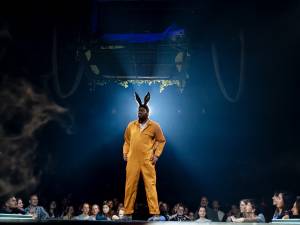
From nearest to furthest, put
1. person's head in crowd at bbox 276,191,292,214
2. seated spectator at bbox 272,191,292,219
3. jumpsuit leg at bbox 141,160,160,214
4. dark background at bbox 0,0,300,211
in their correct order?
jumpsuit leg at bbox 141,160,160,214, seated spectator at bbox 272,191,292,219, person's head in crowd at bbox 276,191,292,214, dark background at bbox 0,0,300,211

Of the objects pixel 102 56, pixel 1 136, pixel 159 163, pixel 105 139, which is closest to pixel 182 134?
pixel 159 163

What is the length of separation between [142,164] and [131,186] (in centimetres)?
42

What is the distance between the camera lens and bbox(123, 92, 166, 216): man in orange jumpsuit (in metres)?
7.02

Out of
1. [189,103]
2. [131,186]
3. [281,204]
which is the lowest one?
[281,204]

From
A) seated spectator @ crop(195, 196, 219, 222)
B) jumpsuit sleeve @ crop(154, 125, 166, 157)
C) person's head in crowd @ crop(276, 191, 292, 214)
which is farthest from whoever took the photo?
seated spectator @ crop(195, 196, 219, 222)

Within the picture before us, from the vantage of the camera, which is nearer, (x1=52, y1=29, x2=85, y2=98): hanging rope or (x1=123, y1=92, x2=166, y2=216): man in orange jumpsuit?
(x1=123, y1=92, x2=166, y2=216): man in orange jumpsuit

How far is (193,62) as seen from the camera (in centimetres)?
1426

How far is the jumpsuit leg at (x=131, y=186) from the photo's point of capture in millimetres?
7031

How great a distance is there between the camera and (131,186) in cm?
707

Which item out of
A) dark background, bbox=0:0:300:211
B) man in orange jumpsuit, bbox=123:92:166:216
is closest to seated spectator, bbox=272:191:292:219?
man in orange jumpsuit, bbox=123:92:166:216

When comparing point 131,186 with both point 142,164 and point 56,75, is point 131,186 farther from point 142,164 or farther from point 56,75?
point 56,75

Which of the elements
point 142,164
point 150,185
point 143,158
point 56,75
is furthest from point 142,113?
point 56,75

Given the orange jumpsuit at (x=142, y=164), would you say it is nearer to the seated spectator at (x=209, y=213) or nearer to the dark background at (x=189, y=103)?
the dark background at (x=189, y=103)

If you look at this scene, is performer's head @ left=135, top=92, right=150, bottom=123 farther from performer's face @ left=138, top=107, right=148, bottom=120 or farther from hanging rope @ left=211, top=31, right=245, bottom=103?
hanging rope @ left=211, top=31, right=245, bottom=103
